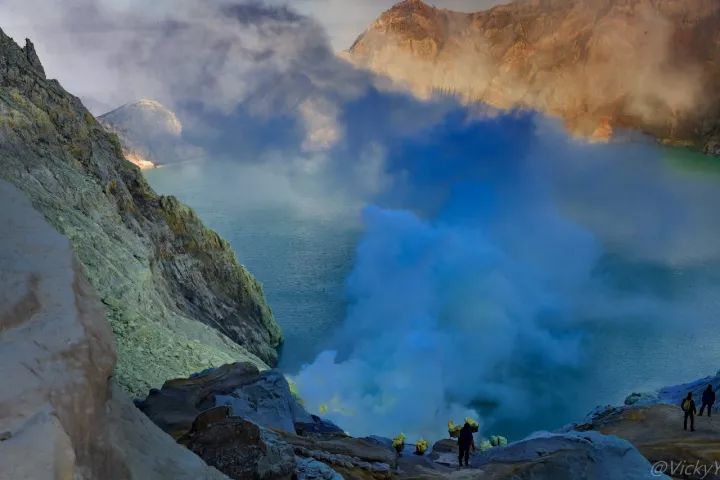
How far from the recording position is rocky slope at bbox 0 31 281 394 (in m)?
20.3

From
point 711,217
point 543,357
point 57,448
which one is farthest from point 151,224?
point 711,217

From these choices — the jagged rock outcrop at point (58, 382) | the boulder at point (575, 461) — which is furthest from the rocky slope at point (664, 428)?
the jagged rock outcrop at point (58, 382)

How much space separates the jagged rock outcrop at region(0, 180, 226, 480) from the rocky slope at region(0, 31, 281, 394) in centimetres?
1204

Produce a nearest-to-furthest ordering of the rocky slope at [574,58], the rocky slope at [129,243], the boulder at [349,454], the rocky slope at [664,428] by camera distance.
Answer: the boulder at [349,454] < the rocky slope at [664,428] < the rocky slope at [129,243] < the rocky slope at [574,58]

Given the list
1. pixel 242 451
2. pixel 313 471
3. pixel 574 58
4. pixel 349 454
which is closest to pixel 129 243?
pixel 349 454

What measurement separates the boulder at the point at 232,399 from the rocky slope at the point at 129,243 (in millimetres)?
2253

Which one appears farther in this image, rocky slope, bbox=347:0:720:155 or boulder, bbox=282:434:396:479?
rocky slope, bbox=347:0:720:155

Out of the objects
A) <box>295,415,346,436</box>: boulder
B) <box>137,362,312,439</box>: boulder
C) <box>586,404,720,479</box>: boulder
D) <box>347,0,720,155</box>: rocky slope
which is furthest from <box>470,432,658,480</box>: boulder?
<box>347,0,720,155</box>: rocky slope

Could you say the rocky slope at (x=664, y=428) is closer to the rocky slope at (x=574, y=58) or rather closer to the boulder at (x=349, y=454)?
the boulder at (x=349, y=454)

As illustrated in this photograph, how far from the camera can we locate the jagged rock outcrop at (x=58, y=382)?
436 centimetres

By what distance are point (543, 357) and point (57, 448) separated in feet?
99.9

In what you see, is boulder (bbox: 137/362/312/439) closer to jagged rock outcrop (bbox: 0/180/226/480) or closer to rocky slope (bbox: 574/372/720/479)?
jagged rock outcrop (bbox: 0/180/226/480)

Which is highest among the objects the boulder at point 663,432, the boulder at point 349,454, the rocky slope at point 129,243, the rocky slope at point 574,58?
the rocky slope at point 574,58

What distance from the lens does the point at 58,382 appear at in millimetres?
4871
